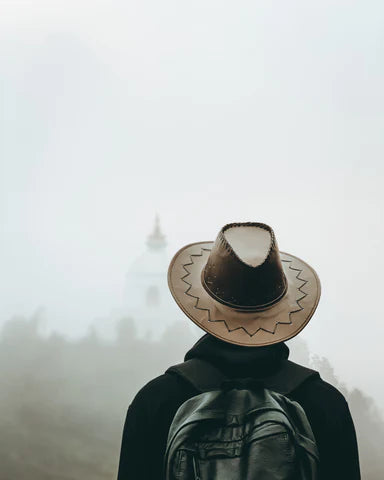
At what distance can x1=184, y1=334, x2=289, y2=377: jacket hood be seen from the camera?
1.06m

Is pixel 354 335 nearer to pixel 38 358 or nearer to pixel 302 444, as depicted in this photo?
pixel 38 358

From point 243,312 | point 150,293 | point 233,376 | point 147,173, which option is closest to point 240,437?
point 233,376

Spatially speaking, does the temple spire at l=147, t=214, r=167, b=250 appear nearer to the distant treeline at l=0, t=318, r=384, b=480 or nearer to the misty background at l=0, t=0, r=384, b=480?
the misty background at l=0, t=0, r=384, b=480

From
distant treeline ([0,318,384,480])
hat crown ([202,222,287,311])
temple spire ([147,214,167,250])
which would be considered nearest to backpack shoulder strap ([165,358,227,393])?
hat crown ([202,222,287,311])

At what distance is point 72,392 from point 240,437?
122 inches

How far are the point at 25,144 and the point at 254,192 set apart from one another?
1.83 m

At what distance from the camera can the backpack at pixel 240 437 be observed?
94cm

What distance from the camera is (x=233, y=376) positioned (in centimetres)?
106

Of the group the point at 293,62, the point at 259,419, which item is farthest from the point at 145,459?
the point at 293,62

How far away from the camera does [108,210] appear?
4227 mm

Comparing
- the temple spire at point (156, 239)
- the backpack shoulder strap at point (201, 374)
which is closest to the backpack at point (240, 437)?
the backpack shoulder strap at point (201, 374)

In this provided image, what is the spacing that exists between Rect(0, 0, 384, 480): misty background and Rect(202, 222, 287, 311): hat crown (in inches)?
102

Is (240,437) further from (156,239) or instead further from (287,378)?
(156,239)

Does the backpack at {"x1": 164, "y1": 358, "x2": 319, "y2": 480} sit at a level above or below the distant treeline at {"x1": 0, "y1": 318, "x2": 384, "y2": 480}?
above
